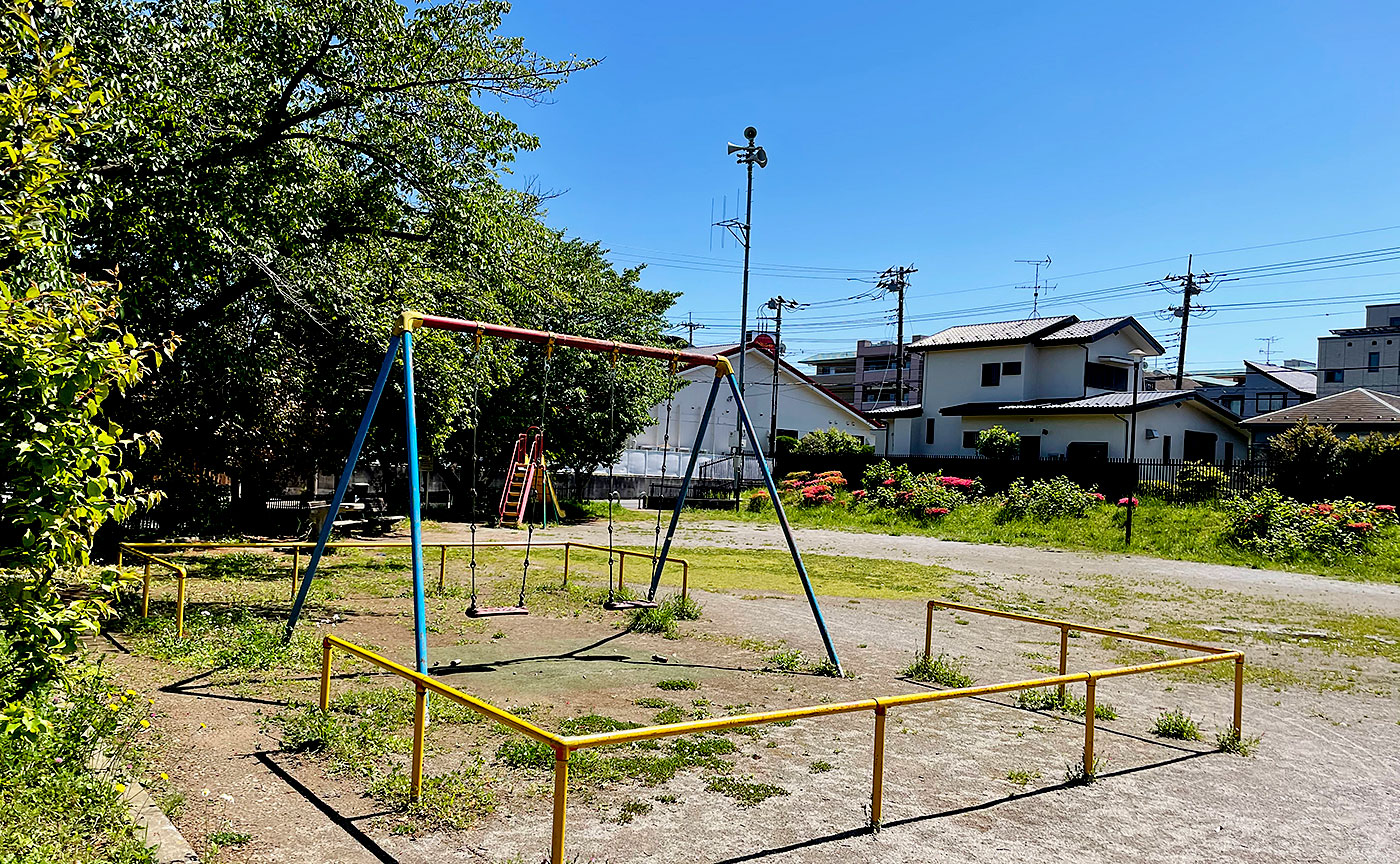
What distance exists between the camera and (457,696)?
5035 millimetres

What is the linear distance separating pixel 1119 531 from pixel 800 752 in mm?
22529

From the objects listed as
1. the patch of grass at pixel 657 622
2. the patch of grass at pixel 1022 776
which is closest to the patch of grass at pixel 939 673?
the patch of grass at pixel 1022 776

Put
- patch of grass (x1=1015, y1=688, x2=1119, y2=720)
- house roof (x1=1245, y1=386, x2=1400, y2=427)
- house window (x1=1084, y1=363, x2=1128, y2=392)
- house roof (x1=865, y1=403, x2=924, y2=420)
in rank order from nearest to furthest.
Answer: patch of grass (x1=1015, y1=688, x2=1119, y2=720), house roof (x1=1245, y1=386, x2=1400, y2=427), house window (x1=1084, y1=363, x2=1128, y2=392), house roof (x1=865, y1=403, x2=924, y2=420)

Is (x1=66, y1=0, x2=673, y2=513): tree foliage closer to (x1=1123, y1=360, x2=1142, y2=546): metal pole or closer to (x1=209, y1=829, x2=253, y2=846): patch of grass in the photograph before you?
(x1=209, y1=829, x2=253, y2=846): patch of grass

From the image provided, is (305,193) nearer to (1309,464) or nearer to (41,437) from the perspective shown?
(41,437)

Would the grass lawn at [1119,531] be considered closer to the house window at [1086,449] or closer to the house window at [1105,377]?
the house window at [1086,449]

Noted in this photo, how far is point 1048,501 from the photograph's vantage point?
29.1 metres

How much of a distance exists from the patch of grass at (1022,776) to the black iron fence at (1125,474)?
25.2 meters

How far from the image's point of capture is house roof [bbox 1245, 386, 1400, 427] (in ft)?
116

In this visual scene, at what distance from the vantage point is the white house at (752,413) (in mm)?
44656

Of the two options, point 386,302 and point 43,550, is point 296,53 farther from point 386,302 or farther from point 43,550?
point 43,550

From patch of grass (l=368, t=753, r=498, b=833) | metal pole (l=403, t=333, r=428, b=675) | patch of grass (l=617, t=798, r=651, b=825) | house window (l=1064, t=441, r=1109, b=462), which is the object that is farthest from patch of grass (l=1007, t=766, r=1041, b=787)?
house window (l=1064, t=441, r=1109, b=462)

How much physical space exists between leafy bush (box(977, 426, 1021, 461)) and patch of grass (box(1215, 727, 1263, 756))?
31355mm

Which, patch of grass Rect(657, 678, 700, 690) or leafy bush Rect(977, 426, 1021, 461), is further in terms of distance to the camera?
leafy bush Rect(977, 426, 1021, 461)
